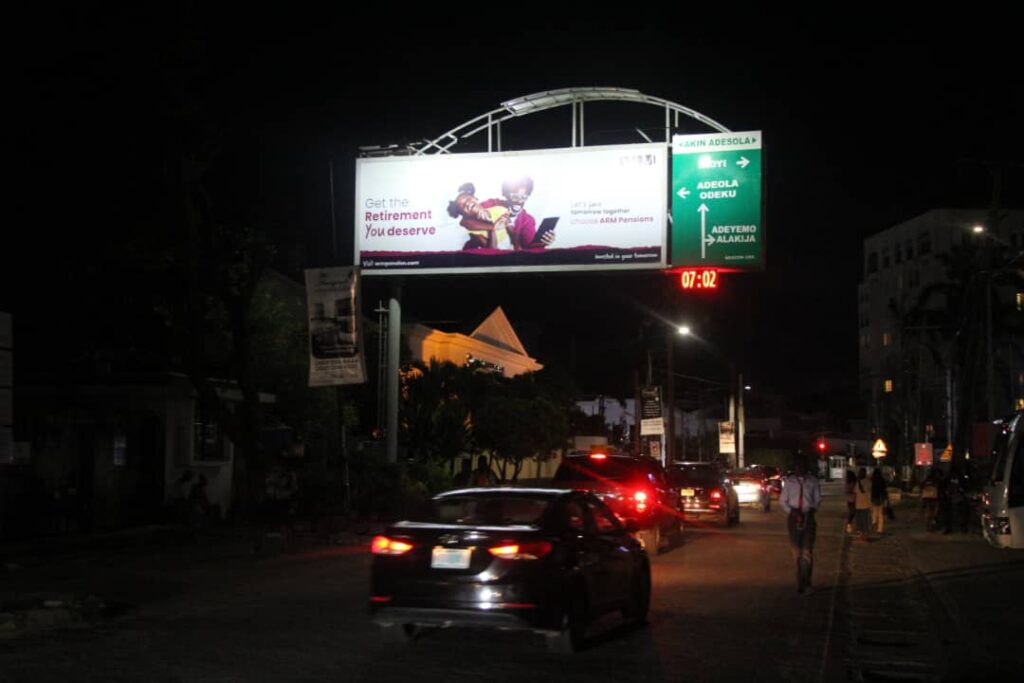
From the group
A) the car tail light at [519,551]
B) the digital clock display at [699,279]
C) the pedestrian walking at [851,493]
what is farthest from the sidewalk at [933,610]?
the digital clock display at [699,279]

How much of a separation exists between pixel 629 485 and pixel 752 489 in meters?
23.4

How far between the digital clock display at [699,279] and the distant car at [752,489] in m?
17.1

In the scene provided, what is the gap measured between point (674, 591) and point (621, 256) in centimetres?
1205

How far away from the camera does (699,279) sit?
26.1 m

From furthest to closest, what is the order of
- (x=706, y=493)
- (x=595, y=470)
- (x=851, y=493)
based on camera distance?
(x=706, y=493)
(x=851, y=493)
(x=595, y=470)

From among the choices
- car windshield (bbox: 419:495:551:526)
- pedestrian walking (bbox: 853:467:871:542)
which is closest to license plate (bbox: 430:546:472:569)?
car windshield (bbox: 419:495:551:526)

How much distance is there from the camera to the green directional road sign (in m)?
25.8

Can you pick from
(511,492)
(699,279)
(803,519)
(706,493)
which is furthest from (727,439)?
(511,492)

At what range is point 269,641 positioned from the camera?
10.7 metres

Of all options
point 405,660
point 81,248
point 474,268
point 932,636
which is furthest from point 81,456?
point 932,636

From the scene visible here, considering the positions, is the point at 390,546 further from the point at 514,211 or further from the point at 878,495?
the point at 878,495

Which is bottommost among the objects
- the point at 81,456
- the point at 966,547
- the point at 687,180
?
the point at 966,547

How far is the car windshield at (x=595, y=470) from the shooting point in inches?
804

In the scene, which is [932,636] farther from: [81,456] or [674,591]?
[81,456]
